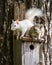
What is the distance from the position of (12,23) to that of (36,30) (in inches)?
8.7

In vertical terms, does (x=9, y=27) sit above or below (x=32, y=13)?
below

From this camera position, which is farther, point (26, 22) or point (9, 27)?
point (9, 27)

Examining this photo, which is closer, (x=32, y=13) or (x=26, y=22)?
(x=26, y=22)

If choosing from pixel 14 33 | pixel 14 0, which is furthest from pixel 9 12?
pixel 14 33

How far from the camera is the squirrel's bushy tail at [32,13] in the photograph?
2.43 meters

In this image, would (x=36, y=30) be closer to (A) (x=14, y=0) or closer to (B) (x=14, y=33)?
(B) (x=14, y=33)

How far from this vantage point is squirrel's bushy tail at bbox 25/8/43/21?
2.43 metres

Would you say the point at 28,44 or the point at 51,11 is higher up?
the point at 51,11

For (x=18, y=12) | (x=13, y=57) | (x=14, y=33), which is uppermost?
(x=18, y=12)

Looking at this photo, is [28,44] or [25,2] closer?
[28,44]

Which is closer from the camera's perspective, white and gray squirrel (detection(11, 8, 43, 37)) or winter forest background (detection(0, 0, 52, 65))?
white and gray squirrel (detection(11, 8, 43, 37))

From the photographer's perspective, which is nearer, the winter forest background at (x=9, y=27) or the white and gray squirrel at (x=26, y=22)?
the white and gray squirrel at (x=26, y=22)

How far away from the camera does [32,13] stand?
2527mm

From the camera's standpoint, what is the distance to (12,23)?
2.42 m
